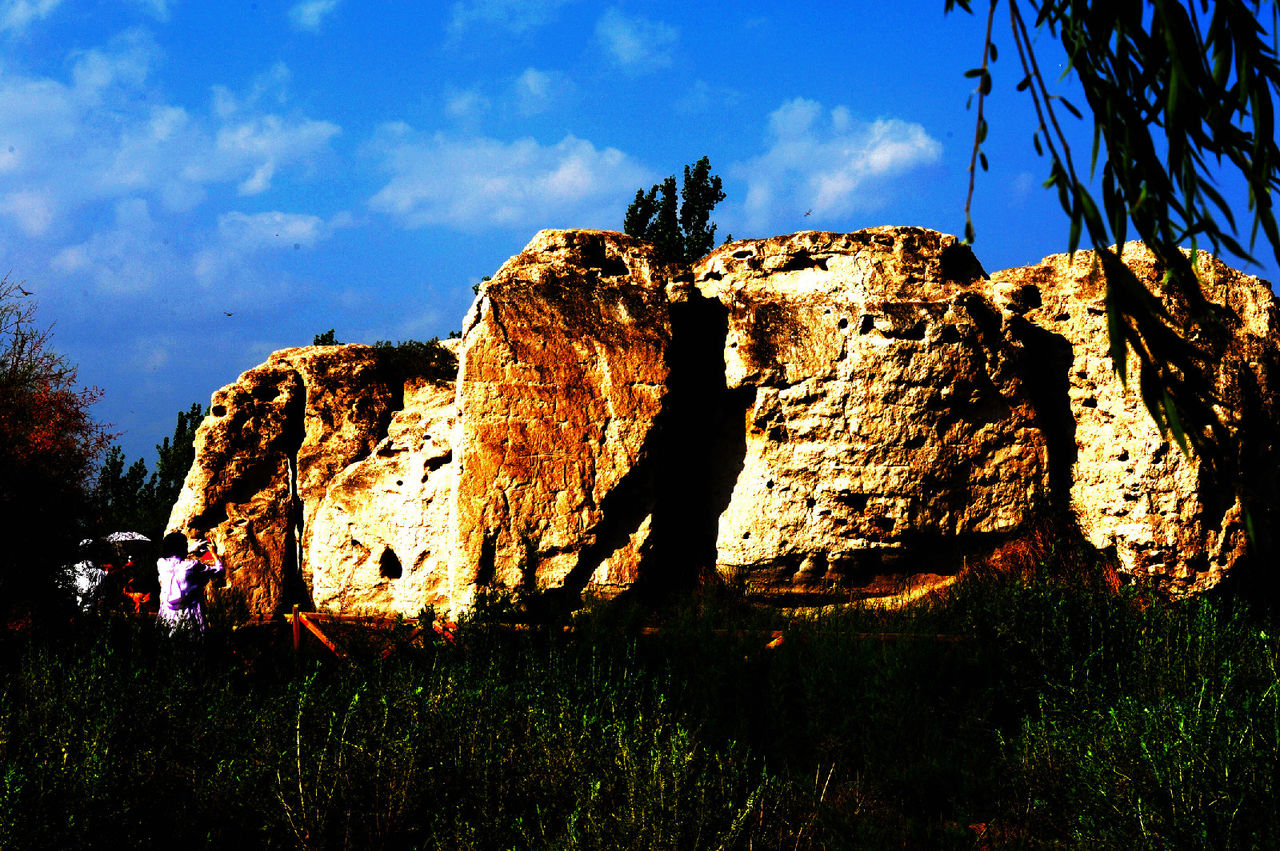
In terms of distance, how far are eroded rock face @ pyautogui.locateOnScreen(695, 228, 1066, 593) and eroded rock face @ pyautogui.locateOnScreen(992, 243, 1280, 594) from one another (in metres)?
0.55

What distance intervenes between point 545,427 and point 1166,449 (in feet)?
20.8

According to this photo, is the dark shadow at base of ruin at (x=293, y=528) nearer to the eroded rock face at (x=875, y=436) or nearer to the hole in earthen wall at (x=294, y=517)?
the hole in earthen wall at (x=294, y=517)

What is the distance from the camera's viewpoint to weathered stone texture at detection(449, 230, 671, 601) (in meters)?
9.39

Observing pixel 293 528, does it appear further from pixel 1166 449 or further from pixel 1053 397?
pixel 1166 449

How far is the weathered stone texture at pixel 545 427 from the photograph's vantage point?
9391 millimetres

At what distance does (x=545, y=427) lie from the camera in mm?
9562

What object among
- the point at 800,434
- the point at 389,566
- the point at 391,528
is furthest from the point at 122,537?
the point at 800,434

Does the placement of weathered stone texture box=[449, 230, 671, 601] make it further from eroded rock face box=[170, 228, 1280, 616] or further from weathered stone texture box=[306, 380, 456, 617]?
weathered stone texture box=[306, 380, 456, 617]

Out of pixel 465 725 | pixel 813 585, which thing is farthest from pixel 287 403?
pixel 465 725

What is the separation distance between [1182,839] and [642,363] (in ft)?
21.9

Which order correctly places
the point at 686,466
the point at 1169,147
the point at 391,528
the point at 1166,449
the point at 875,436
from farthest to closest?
the point at 391,528 → the point at 686,466 → the point at 875,436 → the point at 1166,449 → the point at 1169,147

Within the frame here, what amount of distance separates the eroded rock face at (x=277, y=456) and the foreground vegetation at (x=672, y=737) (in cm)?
468

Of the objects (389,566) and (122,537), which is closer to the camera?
(389,566)

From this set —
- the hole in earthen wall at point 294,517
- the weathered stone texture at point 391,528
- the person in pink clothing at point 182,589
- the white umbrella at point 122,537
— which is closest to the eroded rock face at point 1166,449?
the weathered stone texture at point 391,528
